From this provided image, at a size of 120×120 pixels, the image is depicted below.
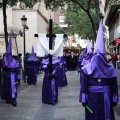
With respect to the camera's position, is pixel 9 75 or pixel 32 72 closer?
pixel 9 75

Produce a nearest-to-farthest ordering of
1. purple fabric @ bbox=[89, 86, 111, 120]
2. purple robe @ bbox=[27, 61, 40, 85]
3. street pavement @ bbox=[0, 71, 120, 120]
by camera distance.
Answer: purple fabric @ bbox=[89, 86, 111, 120]
street pavement @ bbox=[0, 71, 120, 120]
purple robe @ bbox=[27, 61, 40, 85]

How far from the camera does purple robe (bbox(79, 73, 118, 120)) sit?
6.81 meters

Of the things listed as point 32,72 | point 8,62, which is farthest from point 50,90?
point 32,72

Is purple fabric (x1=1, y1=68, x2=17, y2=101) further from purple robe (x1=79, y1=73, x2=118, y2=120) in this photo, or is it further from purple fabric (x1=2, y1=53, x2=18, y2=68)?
purple robe (x1=79, y1=73, x2=118, y2=120)

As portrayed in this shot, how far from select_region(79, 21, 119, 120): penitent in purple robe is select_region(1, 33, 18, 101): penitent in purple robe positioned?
5.33 m

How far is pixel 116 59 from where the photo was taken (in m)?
35.2

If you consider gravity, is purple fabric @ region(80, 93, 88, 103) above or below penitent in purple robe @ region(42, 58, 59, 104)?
above

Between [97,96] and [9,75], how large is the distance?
18.4 feet

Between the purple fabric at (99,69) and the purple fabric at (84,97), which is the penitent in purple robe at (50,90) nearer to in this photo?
the purple fabric at (84,97)

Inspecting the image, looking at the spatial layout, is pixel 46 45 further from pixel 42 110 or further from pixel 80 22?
pixel 80 22

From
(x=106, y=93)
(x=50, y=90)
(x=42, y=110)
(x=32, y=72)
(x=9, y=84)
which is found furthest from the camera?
(x=32, y=72)

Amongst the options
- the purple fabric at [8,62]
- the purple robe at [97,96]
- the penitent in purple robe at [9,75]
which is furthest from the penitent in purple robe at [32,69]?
the purple robe at [97,96]

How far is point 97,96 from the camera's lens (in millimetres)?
6809

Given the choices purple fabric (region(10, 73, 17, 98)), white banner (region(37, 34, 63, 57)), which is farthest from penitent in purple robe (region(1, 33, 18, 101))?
white banner (region(37, 34, 63, 57))
